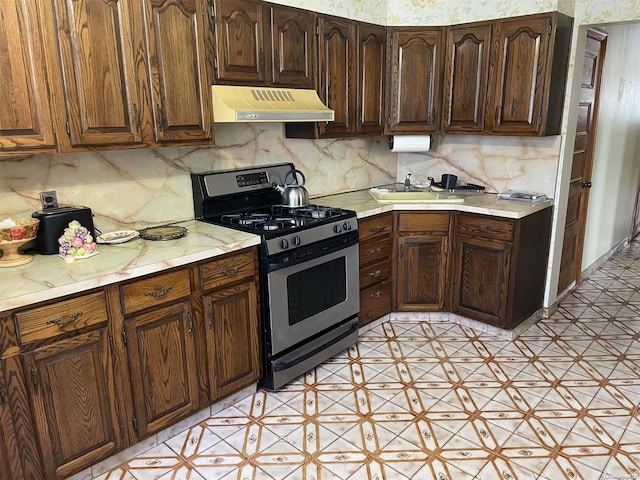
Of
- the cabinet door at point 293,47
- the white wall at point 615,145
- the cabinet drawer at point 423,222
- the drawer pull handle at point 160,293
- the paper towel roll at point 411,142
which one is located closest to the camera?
the drawer pull handle at point 160,293

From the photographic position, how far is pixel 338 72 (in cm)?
325

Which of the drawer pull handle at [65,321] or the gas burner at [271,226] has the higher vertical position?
the gas burner at [271,226]

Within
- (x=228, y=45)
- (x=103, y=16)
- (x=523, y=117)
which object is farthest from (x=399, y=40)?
(x=103, y=16)

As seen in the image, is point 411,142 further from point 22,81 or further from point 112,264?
point 22,81

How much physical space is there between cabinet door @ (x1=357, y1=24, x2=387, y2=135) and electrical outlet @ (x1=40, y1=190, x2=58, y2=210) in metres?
2.05

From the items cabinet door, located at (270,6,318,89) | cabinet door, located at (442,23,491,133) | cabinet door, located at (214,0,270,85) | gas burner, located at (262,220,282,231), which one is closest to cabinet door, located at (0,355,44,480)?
gas burner, located at (262,220,282,231)

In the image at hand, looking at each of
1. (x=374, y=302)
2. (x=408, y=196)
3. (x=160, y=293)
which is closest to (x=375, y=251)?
(x=374, y=302)

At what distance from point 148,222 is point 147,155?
0.37m

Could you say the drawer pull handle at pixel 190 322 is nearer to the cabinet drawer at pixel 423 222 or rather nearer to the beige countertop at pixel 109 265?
the beige countertop at pixel 109 265

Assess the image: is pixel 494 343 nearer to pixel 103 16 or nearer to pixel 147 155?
pixel 147 155

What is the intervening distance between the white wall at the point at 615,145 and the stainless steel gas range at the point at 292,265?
2744 millimetres

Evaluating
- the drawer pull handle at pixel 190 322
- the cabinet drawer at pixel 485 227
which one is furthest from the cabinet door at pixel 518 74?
the drawer pull handle at pixel 190 322

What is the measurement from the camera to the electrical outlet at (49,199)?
2293mm

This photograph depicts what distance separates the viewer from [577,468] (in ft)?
7.02
